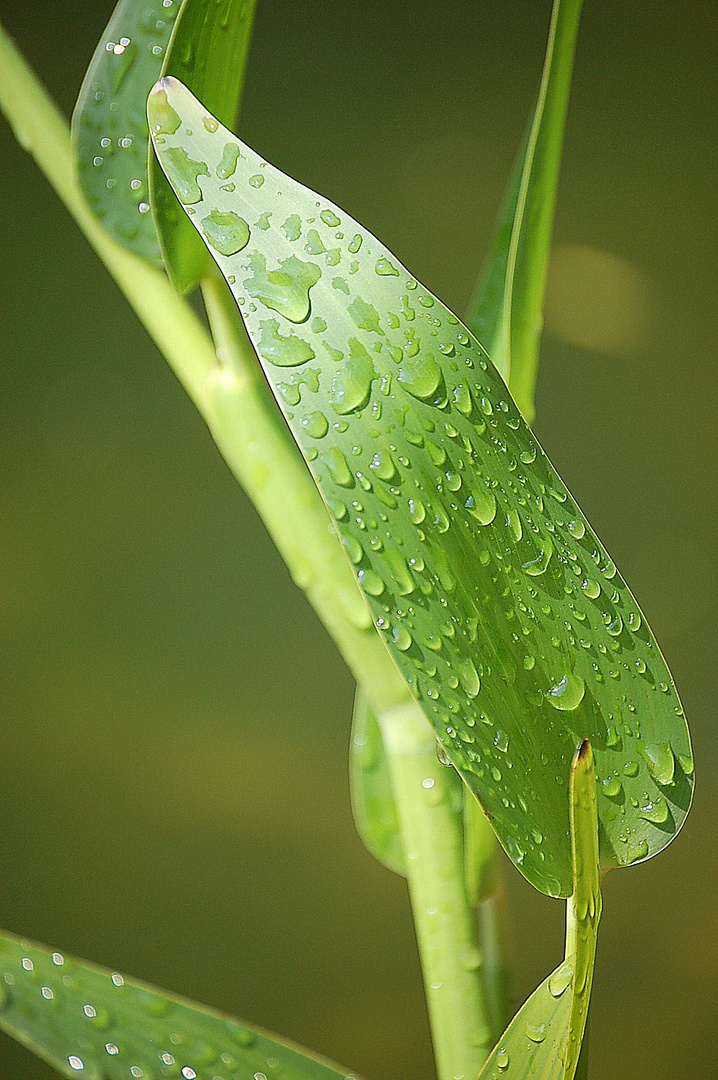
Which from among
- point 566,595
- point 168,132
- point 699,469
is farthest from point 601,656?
point 699,469

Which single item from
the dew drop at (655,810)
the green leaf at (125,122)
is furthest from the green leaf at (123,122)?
the dew drop at (655,810)

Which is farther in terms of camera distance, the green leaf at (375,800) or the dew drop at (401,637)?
the green leaf at (375,800)

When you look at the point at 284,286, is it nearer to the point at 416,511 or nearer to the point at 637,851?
the point at 416,511

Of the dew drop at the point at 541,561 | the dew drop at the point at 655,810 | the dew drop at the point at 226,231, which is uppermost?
the dew drop at the point at 226,231

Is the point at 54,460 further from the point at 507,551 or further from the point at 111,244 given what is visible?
the point at 507,551

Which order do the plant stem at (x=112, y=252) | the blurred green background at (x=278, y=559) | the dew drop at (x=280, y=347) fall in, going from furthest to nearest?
1. the blurred green background at (x=278, y=559)
2. the plant stem at (x=112, y=252)
3. the dew drop at (x=280, y=347)

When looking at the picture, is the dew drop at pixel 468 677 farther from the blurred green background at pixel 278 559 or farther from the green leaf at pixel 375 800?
the blurred green background at pixel 278 559
